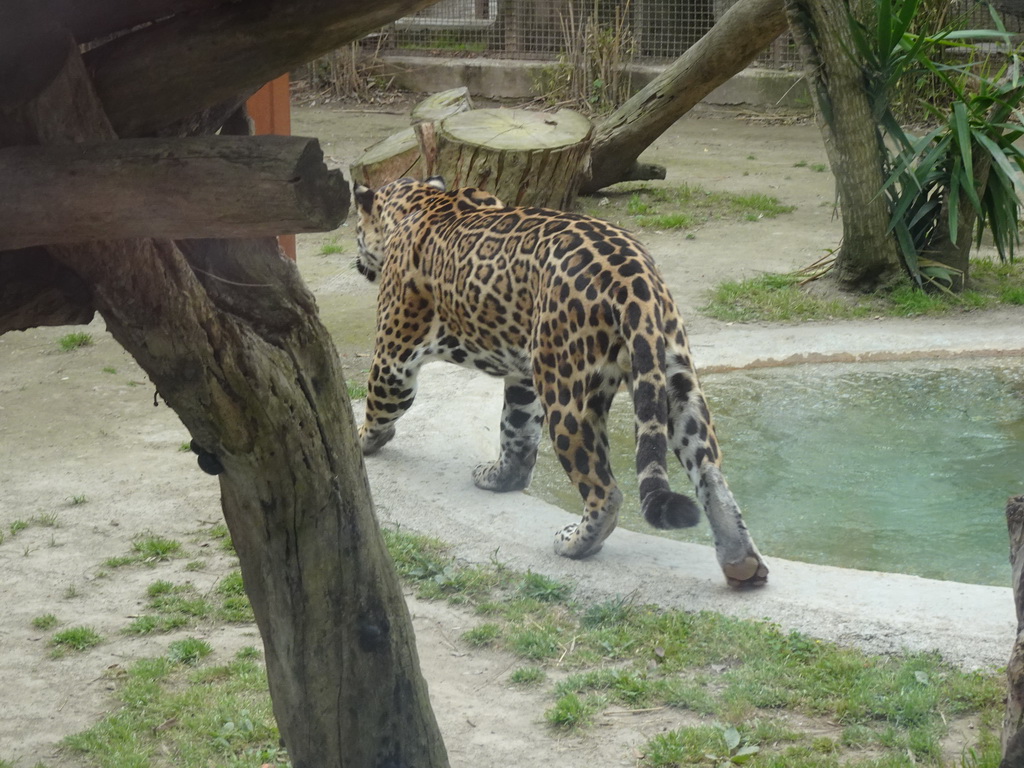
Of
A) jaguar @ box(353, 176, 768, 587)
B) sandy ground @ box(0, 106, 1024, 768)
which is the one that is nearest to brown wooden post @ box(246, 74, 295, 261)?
sandy ground @ box(0, 106, 1024, 768)

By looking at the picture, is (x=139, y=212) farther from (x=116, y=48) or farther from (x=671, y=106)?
(x=671, y=106)

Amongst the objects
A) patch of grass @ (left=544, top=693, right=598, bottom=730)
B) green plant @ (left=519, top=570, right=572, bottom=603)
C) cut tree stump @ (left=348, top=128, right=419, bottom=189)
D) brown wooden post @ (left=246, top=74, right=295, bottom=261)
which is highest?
brown wooden post @ (left=246, top=74, right=295, bottom=261)

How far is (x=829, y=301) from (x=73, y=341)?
17.6 feet

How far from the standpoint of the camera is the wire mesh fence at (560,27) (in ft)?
56.1

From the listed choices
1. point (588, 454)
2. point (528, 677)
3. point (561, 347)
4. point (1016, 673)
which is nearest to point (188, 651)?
point (528, 677)

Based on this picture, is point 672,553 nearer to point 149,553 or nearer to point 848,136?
point 149,553

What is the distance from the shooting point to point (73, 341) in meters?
8.30

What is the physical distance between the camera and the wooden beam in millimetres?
2273

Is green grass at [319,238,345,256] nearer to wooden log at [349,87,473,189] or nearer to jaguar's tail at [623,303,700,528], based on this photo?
wooden log at [349,87,473,189]

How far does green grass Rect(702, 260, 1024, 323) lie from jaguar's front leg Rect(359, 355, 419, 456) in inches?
130

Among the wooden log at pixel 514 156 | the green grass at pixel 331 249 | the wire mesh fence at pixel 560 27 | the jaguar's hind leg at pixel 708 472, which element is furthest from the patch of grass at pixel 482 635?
the wire mesh fence at pixel 560 27

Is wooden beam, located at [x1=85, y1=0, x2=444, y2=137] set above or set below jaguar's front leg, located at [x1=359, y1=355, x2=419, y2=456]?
above

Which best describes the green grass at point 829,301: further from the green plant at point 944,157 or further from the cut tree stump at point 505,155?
the cut tree stump at point 505,155

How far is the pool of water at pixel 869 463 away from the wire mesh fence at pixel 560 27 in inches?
389
